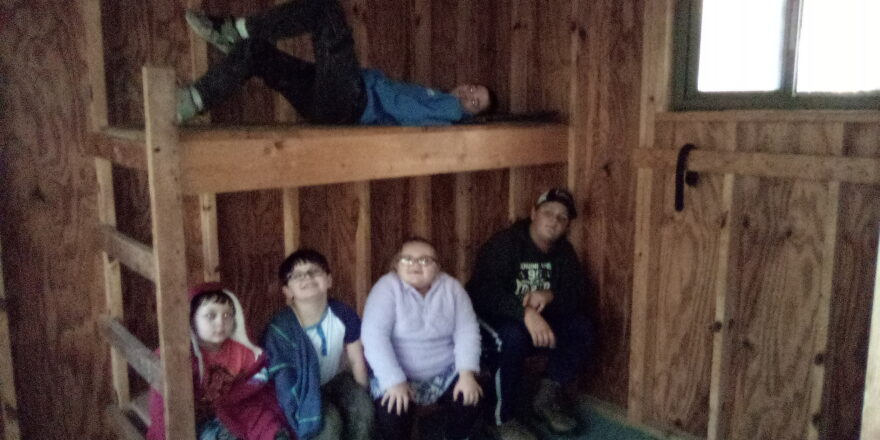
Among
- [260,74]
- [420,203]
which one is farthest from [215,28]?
[420,203]

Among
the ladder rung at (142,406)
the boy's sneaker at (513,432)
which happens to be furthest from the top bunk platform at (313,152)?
the boy's sneaker at (513,432)

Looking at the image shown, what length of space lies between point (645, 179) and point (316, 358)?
137 centimetres

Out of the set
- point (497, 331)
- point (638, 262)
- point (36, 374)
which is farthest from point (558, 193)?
point (36, 374)

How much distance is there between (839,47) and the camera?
83.5 inches

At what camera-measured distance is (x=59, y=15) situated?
6.80 ft

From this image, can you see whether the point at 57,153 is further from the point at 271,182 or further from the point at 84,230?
the point at 271,182

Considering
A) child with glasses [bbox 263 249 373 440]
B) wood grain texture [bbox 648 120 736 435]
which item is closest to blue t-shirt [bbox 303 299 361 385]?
child with glasses [bbox 263 249 373 440]

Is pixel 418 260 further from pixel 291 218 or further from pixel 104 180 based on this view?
pixel 104 180

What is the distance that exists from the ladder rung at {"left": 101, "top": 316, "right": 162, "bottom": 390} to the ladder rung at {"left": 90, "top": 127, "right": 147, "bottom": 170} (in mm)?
527

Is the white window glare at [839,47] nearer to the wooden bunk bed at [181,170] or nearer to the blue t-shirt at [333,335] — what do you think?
the wooden bunk bed at [181,170]

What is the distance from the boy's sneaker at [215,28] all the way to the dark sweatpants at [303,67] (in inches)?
2.4

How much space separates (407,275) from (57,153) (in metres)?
1.18

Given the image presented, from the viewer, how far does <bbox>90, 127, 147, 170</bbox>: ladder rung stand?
177cm

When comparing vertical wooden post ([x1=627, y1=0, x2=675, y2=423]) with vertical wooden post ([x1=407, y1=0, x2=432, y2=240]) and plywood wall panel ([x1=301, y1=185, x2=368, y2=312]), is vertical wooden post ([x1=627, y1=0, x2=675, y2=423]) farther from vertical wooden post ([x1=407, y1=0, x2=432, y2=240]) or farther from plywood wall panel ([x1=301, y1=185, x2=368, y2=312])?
plywood wall panel ([x1=301, y1=185, x2=368, y2=312])
